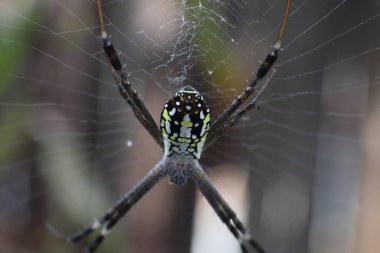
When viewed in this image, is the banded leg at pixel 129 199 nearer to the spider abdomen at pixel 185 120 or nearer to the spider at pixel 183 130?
the spider at pixel 183 130

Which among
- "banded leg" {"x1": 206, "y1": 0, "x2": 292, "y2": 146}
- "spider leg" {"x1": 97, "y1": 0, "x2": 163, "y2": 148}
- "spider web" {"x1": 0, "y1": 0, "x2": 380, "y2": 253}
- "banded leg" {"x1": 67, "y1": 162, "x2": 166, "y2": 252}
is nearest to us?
"spider leg" {"x1": 97, "y1": 0, "x2": 163, "y2": 148}

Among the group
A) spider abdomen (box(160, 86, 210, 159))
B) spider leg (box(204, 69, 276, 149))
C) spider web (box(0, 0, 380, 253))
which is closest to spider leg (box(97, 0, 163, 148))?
spider abdomen (box(160, 86, 210, 159))

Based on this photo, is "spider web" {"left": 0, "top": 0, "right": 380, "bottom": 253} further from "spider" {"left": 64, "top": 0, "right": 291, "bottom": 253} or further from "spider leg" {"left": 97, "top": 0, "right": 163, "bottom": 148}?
"spider leg" {"left": 97, "top": 0, "right": 163, "bottom": 148}

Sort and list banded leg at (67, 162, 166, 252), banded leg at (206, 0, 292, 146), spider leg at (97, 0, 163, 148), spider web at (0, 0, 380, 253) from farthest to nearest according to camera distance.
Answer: spider web at (0, 0, 380, 253), banded leg at (67, 162, 166, 252), banded leg at (206, 0, 292, 146), spider leg at (97, 0, 163, 148)

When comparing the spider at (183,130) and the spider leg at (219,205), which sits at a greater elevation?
the spider at (183,130)

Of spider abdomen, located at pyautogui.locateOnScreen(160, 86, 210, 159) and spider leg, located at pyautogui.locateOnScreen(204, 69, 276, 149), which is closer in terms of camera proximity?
spider abdomen, located at pyautogui.locateOnScreen(160, 86, 210, 159)

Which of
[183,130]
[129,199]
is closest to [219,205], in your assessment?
[129,199]

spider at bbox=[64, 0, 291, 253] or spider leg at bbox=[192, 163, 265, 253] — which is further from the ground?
spider at bbox=[64, 0, 291, 253]

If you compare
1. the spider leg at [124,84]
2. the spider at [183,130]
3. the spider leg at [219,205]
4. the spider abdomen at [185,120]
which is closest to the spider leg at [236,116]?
the spider at [183,130]
